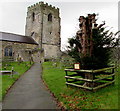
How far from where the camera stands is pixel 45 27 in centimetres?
4306

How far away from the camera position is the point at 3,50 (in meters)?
34.8

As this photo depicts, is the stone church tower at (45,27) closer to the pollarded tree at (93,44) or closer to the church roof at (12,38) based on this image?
the church roof at (12,38)

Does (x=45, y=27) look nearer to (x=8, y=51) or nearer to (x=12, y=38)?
(x=12, y=38)

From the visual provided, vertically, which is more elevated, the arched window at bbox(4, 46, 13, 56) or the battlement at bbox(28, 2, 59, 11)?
the battlement at bbox(28, 2, 59, 11)

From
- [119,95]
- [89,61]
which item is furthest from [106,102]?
[89,61]

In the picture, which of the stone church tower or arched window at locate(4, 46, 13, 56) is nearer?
arched window at locate(4, 46, 13, 56)

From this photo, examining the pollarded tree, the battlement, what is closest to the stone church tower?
the battlement

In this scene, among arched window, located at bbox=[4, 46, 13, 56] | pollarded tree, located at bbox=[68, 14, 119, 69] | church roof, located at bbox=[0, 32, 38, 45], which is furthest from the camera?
church roof, located at bbox=[0, 32, 38, 45]

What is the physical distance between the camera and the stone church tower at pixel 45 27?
137ft

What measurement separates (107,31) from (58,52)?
3787 cm

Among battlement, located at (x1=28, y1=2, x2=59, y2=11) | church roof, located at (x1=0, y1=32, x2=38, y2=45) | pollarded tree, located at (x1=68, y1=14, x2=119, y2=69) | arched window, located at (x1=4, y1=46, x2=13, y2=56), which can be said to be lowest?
pollarded tree, located at (x1=68, y1=14, x2=119, y2=69)

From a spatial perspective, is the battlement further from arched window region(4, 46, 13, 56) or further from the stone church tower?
arched window region(4, 46, 13, 56)

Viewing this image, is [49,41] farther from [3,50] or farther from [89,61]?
[89,61]

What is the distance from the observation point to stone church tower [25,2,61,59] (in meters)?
41.9
